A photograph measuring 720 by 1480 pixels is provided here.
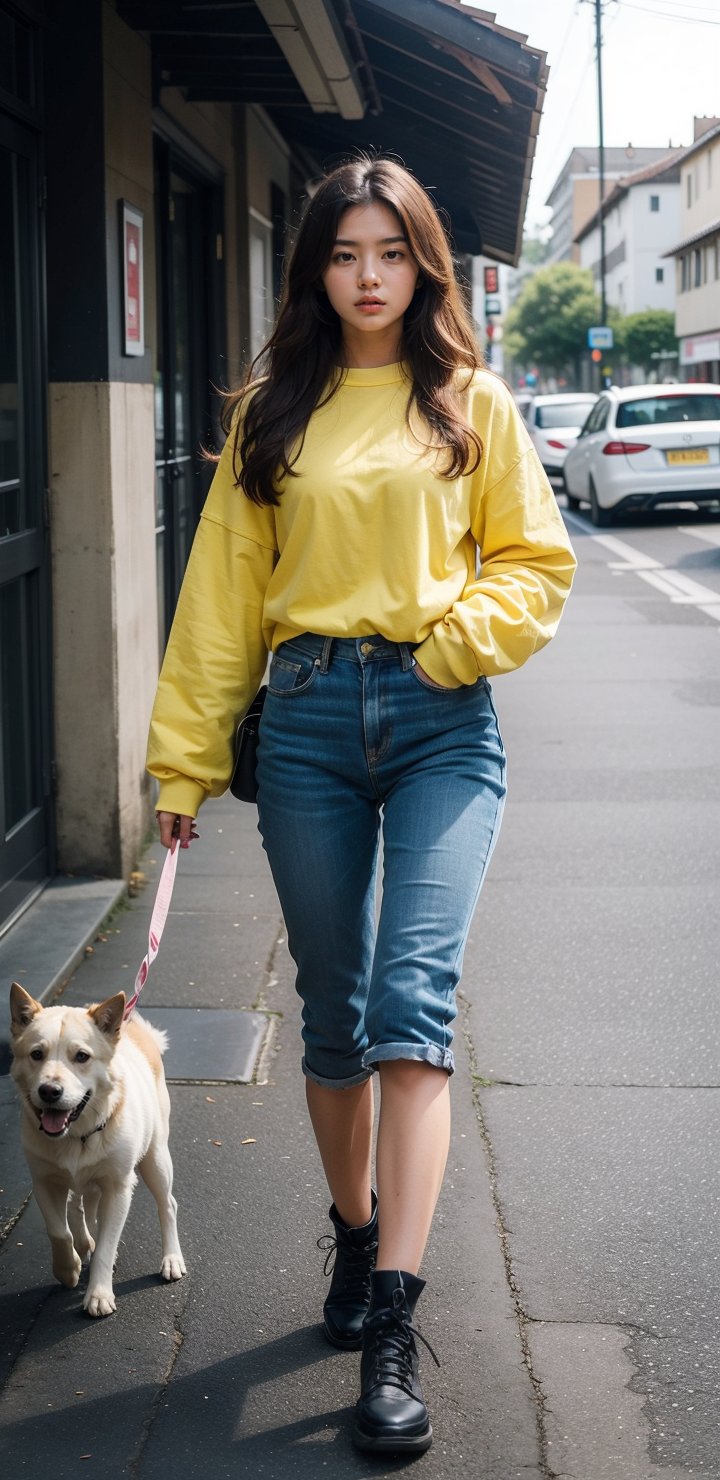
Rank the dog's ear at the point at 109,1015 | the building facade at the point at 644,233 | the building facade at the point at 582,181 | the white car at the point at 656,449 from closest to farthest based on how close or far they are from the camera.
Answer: the dog's ear at the point at 109,1015, the white car at the point at 656,449, the building facade at the point at 644,233, the building facade at the point at 582,181

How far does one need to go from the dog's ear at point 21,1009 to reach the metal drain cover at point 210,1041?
1413mm

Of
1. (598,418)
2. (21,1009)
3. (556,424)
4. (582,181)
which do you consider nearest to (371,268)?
(21,1009)

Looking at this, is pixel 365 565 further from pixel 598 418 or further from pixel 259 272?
pixel 598 418

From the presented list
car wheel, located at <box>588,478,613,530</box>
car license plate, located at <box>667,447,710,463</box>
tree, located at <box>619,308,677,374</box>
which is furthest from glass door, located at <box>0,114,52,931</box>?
tree, located at <box>619,308,677,374</box>

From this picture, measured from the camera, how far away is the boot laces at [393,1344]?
2.85 m

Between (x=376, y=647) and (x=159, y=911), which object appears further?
(x=159, y=911)

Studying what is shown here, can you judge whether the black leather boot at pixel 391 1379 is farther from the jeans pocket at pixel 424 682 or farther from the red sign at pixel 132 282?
the red sign at pixel 132 282

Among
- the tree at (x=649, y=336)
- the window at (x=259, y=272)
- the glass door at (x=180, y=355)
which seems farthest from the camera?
the tree at (x=649, y=336)

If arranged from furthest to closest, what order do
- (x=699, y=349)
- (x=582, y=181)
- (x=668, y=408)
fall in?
(x=582, y=181) → (x=699, y=349) → (x=668, y=408)

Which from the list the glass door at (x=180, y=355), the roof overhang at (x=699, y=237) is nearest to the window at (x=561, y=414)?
the glass door at (x=180, y=355)

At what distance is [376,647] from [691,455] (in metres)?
19.0

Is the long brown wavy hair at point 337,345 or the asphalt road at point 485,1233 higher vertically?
the long brown wavy hair at point 337,345

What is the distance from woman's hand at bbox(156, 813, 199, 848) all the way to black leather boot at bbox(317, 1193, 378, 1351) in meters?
0.76

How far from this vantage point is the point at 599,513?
22.2 m
